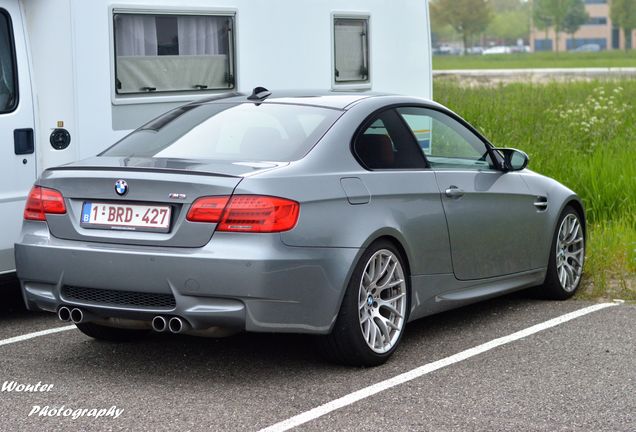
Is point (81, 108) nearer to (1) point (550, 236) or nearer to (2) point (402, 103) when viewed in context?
(2) point (402, 103)

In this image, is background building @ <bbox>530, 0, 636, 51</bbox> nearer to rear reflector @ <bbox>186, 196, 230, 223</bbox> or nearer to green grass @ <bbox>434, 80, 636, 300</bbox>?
green grass @ <bbox>434, 80, 636, 300</bbox>

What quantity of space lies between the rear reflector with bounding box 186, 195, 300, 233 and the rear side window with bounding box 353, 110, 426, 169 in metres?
0.88

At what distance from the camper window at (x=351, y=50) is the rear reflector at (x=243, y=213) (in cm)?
495

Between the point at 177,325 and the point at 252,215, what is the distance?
0.65m

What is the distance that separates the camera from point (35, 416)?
548 cm

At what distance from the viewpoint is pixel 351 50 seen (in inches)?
424

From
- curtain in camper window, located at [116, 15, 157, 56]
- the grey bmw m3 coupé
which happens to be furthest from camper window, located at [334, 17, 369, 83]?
the grey bmw m3 coupé

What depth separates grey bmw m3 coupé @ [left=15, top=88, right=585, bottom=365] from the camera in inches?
227

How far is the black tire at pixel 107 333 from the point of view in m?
6.92

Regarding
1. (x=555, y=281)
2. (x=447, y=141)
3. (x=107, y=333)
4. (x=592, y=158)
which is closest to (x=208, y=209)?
(x=107, y=333)

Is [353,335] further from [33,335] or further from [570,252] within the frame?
[570,252]

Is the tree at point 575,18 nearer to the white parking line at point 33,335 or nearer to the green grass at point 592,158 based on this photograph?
the green grass at point 592,158

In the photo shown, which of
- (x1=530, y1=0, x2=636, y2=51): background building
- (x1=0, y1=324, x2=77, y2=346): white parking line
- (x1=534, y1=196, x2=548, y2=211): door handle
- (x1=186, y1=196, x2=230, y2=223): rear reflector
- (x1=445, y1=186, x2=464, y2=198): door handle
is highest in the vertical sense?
(x1=530, y1=0, x2=636, y2=51): background building

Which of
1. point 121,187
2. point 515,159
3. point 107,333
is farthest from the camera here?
point 515,159
